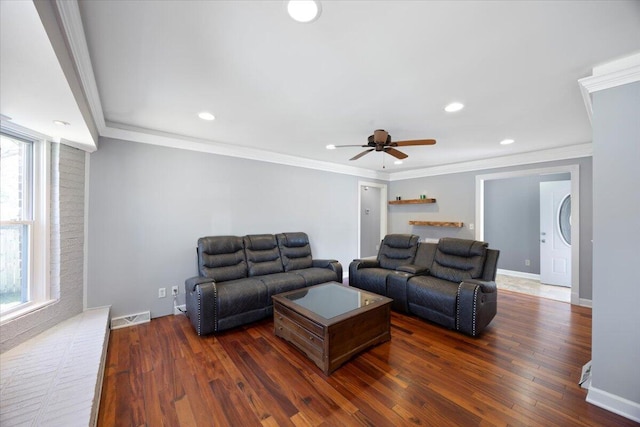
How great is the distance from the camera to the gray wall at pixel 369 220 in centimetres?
580

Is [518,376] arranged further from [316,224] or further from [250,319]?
[316,224]

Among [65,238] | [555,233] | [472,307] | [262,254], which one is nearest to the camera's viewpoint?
[65,238]

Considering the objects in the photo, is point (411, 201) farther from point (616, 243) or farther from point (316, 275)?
point (616, 243)

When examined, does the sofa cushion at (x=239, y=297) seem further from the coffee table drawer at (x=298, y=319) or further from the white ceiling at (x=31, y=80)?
the white ceiling at (x=31, y=80)

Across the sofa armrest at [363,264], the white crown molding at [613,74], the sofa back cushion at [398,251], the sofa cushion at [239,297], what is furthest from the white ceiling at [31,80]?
the sofa back cushion at [398,251]

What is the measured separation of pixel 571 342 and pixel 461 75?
301 centimetres

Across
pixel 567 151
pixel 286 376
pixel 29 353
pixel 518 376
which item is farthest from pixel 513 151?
pixel 29 353

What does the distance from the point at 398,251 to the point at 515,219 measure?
3.26m

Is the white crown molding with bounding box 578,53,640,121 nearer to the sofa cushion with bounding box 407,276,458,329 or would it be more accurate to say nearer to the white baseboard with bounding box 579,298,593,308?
the sofa cushion with bounding box 407,276,458,329

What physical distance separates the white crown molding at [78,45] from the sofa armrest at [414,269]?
383 centimetres

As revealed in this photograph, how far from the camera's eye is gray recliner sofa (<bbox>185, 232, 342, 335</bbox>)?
2.79 metres

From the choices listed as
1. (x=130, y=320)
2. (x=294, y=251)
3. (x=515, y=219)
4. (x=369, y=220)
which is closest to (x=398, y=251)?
(x=294, y=251)

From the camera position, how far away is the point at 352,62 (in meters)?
1.73

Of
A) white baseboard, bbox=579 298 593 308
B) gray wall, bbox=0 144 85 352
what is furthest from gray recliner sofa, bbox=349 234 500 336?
gray wall, bbox=0 144 85 352
